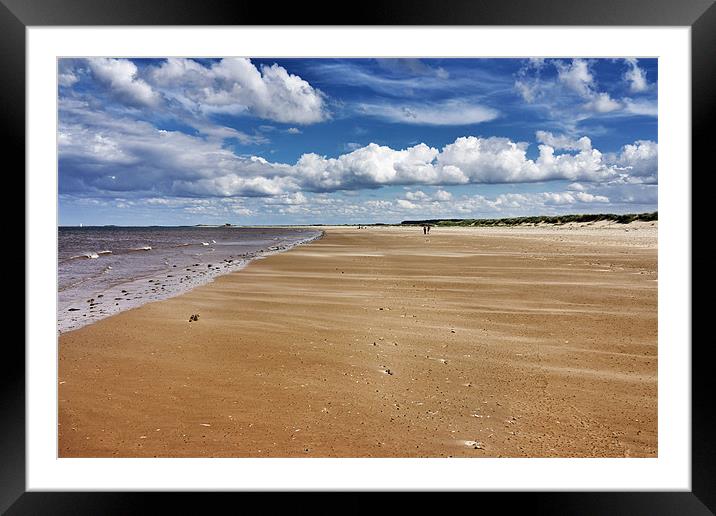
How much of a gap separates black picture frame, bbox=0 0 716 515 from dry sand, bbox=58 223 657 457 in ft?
1.21

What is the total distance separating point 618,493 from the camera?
5.50 feet

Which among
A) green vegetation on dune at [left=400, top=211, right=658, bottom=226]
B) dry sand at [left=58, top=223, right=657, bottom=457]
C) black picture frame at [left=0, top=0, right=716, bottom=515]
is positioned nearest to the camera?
black picture frame at [left=0, top=0, right=716, bottom=515]

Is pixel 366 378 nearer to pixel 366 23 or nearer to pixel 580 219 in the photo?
pixel 366 23

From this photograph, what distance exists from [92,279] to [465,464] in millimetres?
8568

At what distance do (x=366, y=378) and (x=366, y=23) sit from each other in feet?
6.66

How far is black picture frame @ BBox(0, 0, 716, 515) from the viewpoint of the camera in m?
1.61

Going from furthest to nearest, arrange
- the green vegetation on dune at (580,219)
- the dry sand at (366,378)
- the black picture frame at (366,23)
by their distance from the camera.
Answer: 1. the green vegetation on dune at (580,219)
2. the dry sand at (366,378)
3. the black picture frame at (366,23)

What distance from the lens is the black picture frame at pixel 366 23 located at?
1612mm

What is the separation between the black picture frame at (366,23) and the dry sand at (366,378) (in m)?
0.37

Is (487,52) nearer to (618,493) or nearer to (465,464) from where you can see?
(465,464)

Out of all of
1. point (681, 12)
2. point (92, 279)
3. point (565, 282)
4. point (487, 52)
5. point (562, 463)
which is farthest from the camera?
point (92, 279)

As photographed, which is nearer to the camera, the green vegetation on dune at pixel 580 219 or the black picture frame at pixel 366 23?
the black picture frame at pixel 366 23

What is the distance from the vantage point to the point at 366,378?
2.90m

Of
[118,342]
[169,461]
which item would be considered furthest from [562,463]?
[118,342]
